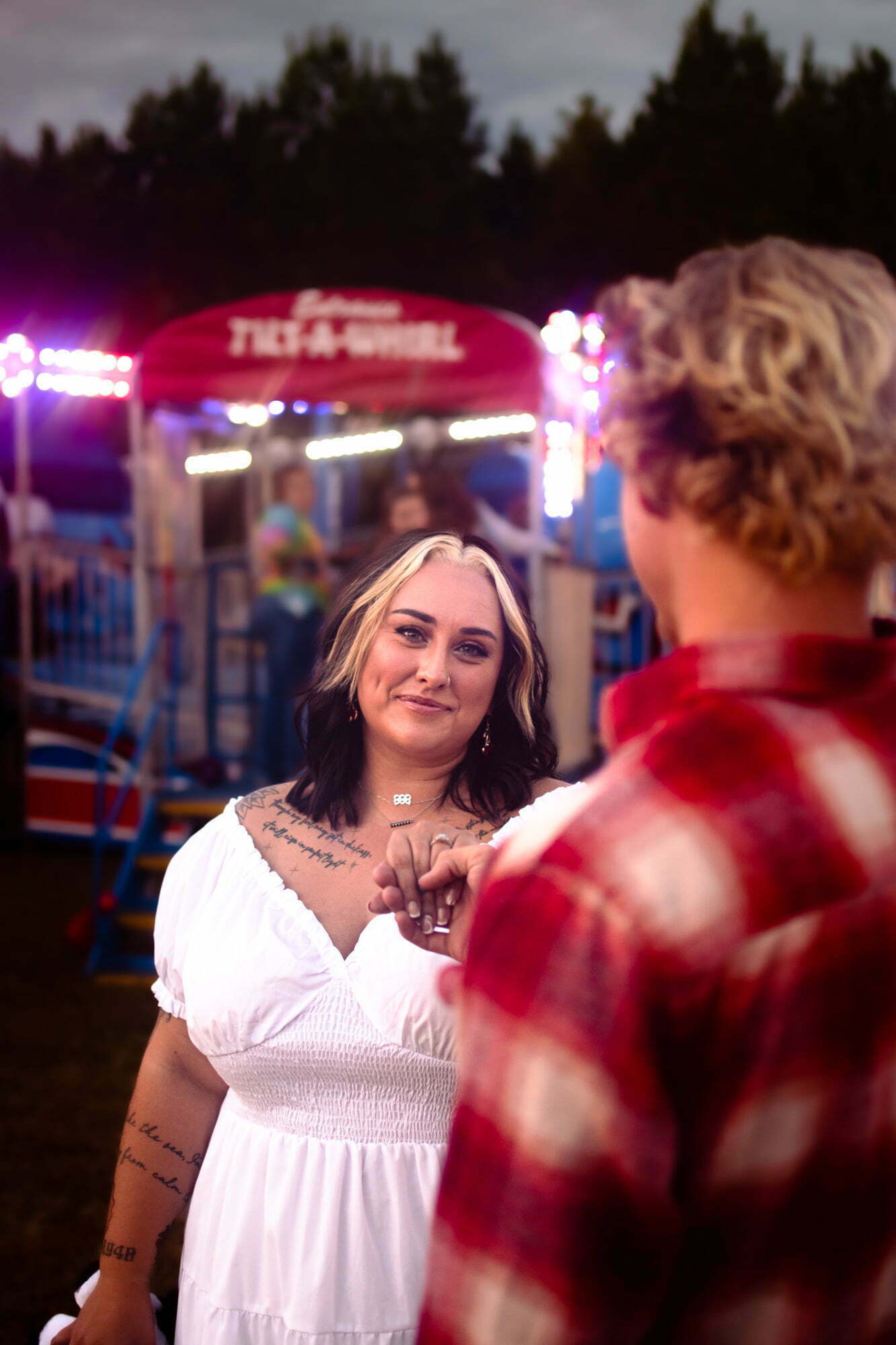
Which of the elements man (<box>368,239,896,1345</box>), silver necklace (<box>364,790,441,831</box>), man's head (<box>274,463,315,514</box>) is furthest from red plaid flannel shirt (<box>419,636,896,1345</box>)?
man's head (<box>274,463,315,514</box>)

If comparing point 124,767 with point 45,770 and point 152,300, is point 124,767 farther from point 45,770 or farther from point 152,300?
point 152,300

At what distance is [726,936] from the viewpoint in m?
0.80

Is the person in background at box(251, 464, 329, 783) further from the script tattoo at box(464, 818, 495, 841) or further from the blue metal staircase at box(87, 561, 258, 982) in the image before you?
the script tattoo at box(464, 818, 495, 841)

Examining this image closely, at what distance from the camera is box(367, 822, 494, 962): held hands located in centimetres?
121

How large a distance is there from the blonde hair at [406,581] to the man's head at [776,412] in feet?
3.73

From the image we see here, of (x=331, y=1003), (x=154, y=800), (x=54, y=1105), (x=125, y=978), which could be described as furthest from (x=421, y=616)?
(x=154, y=800)

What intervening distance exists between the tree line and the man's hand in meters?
23.4

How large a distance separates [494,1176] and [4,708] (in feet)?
34.2

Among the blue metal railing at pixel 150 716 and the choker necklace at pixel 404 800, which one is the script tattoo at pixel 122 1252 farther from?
the blue metal railing at pixel 150 716

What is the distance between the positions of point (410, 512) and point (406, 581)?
442 centimetres

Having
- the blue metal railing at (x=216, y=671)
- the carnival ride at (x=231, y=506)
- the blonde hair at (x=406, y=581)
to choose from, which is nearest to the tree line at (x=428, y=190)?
the carnival ride at (x=231, y=506)

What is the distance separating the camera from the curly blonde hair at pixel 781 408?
0.85 metres

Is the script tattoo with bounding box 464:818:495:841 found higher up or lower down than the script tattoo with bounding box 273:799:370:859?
higher up

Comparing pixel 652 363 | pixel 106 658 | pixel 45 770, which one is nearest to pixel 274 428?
pixel 106 658
